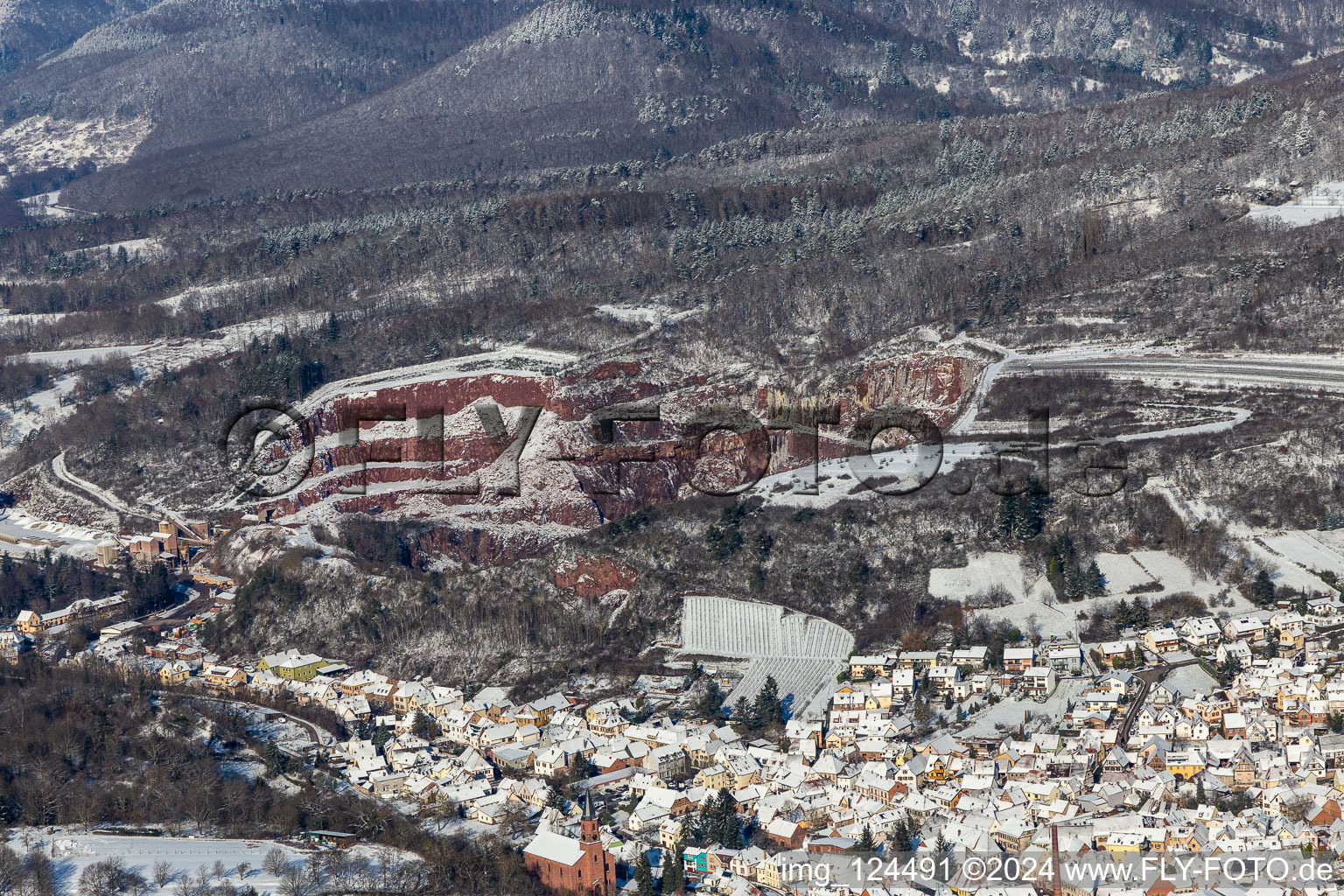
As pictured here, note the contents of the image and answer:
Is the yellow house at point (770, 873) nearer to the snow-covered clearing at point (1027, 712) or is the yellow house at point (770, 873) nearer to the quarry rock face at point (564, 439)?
the snow-covered clearing at point (1027, 712)

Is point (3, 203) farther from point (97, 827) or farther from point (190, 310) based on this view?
point (97, 827)

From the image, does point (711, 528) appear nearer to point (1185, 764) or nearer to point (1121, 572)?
point (1121, 572)

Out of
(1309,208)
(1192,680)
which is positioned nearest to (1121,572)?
(1192,680)

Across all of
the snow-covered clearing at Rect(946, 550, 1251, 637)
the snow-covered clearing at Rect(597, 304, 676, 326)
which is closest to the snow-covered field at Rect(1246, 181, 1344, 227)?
the snow-covered clearing at Rect(597, 304, 676, 326)

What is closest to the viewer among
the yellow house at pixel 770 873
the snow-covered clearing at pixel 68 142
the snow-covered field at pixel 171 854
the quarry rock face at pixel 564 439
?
the yellow house at pixel 770 873

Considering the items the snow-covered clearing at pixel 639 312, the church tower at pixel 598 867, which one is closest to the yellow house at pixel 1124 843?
the church tower at pixel 598 867
